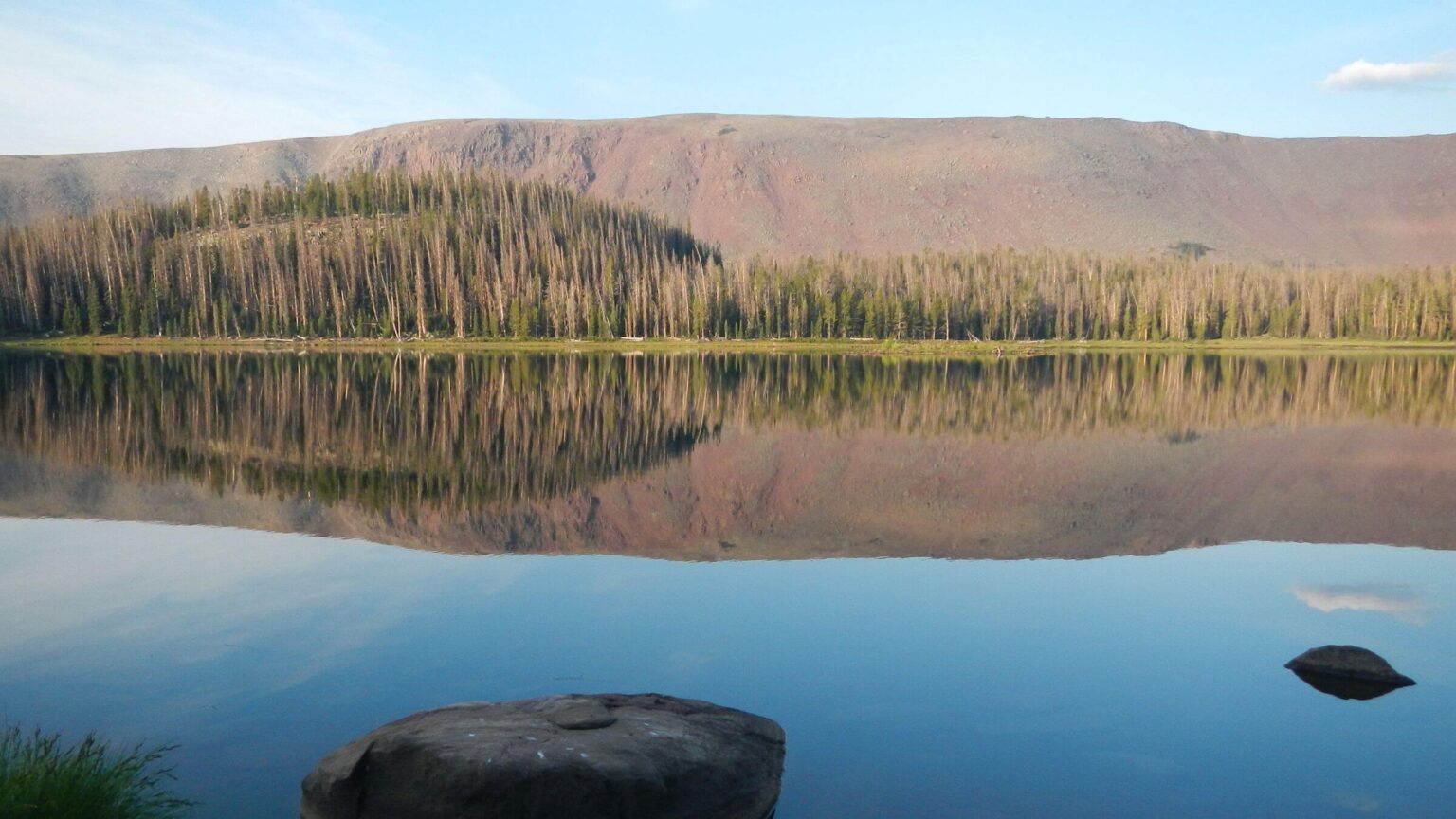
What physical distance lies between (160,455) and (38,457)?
2772 millimetres

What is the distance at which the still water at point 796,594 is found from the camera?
10219mm

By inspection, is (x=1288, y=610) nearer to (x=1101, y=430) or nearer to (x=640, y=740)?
(x=640, y=740)

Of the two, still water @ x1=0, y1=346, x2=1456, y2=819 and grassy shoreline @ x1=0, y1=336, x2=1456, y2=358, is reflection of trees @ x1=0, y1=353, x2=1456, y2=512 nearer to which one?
still water @ x1=0, y1=346, x2=1456, y2=819

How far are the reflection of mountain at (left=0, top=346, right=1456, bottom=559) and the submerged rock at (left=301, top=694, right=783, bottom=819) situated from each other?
Answer: 947cm

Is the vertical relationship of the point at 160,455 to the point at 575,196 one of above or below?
below

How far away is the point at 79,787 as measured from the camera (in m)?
7.88

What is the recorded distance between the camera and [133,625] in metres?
14.1

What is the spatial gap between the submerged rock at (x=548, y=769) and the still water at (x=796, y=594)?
2.03 ft

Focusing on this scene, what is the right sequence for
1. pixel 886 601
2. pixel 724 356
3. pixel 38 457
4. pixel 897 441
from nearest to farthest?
pixel 886 601 → pixel 38 457 → pixel 897 441 → pixel 724 356

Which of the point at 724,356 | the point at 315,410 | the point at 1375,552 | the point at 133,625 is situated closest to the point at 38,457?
the point at 315,410

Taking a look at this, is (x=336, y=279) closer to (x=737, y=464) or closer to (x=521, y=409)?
(x=521, y=409)

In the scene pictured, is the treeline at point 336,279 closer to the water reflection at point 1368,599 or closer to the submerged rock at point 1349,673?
the water reflection at point 1368,599

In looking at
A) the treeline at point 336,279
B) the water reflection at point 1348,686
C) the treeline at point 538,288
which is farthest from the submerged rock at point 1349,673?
the treeline at point 538,288

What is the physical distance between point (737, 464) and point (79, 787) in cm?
2242
